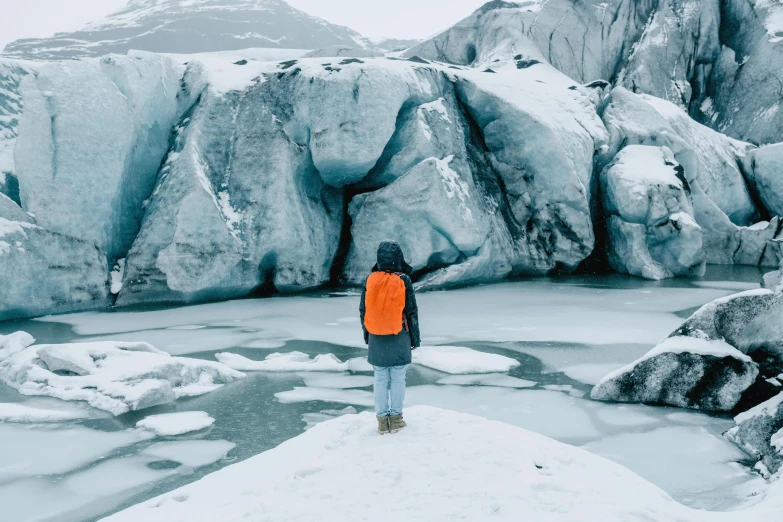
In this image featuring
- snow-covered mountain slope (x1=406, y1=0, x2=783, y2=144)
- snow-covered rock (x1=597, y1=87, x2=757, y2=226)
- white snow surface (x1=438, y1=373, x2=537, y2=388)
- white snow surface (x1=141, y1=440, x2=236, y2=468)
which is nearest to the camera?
white snow surface (x1=141, y1=440, x2=236, y2=468)

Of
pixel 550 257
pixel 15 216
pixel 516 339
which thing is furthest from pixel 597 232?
pixel 15 216

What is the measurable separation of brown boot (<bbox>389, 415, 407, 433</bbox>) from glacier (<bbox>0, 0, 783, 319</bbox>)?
9.26 meters

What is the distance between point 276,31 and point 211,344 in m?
46.9

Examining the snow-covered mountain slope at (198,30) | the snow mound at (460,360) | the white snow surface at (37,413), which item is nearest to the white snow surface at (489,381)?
the snow mound at (460,360)

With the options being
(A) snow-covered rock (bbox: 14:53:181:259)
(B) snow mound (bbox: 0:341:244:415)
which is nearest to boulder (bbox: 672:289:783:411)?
(B) snow mound (bbox: 0:341:244:415)

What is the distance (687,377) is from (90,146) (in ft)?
38.2

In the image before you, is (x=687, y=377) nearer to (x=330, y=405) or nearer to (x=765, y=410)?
(x=765, y=410)

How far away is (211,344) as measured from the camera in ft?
27.0

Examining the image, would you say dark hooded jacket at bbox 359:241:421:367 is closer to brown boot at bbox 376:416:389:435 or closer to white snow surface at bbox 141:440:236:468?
brown boot at bbox 376:416:389:435

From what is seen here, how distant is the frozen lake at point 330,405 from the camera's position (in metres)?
3.83

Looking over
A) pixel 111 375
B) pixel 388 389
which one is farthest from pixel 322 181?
pixel 388 389

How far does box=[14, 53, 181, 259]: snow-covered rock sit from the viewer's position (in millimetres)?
11320

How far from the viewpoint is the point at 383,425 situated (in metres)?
3.86

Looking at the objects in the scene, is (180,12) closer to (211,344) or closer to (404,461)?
(211,344)
